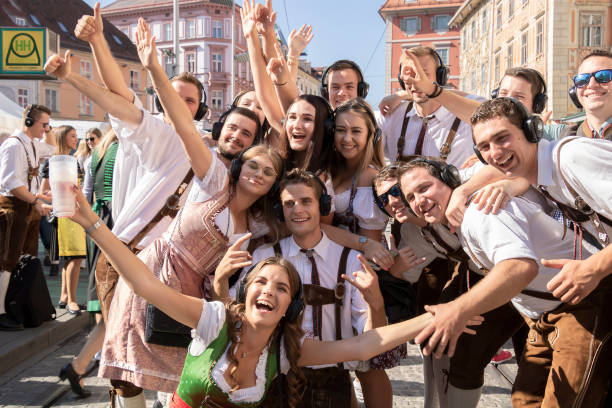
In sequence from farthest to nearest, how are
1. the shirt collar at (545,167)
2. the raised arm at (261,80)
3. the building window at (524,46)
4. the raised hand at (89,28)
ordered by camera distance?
1. the building window at (524,46)
2. the raised arm at (261,80)
3. the raised hand at (89,28)
4. the shirt collar at (545,167)

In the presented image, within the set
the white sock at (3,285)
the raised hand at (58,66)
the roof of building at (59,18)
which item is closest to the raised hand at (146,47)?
the raised hand at (58,66)

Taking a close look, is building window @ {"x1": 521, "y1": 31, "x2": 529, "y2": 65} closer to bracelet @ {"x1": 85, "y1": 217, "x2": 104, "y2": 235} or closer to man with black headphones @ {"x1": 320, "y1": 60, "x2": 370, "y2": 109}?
man with black headphones @ {"x1": 320, "y1": 60, "x2": 370, "y2": 109}

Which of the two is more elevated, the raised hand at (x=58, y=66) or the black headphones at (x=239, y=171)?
the raised hand at (x=58, y=66)

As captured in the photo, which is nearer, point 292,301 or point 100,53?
point 292,301

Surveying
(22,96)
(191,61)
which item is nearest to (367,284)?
(22,96)

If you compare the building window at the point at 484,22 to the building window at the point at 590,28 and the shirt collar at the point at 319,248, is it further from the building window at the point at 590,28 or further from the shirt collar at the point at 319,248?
the shirt collar at the point at 319,248

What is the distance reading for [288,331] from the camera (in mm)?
A: 2703

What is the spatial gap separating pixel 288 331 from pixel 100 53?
1.79 meters

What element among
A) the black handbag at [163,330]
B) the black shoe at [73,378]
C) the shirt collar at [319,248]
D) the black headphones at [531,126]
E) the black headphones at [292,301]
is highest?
the black headphones at [531,126]

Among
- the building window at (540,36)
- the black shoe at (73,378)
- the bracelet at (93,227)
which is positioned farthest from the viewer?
the building window at (540,36)

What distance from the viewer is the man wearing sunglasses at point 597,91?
10.9ft

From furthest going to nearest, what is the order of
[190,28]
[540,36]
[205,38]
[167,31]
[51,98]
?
[167,31] → [190,28] → [205,38] → [51,98] → [540,36]

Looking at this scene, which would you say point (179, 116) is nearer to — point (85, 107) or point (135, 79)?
point (85, 107)

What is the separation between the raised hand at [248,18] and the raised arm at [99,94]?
1313 mm
